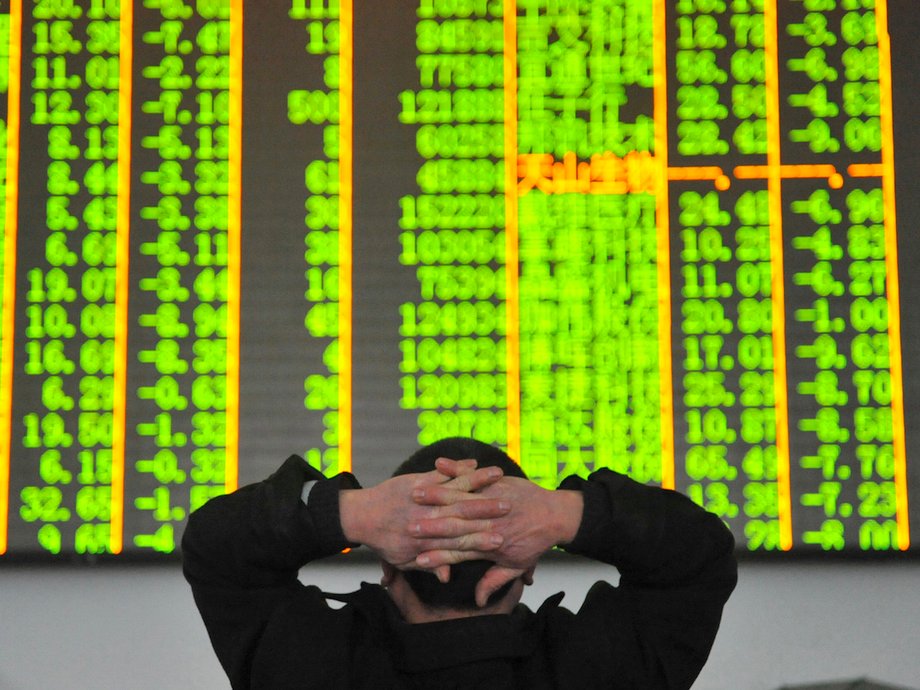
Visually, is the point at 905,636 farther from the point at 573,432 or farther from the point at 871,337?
the point at 573,432

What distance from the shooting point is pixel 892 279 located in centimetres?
138

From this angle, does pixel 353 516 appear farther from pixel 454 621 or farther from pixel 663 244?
pixel 663 244

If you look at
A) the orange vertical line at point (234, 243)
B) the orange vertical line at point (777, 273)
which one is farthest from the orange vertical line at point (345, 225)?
the orange vertical line at point (777, 273)

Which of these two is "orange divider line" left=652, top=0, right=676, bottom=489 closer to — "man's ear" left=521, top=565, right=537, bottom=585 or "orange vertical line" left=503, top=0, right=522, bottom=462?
"orange vertical line" left=503, top=0, right=522, bottom=462

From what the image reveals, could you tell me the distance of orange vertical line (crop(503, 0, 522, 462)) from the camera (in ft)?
4.47

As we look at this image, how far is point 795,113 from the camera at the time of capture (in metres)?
1.41

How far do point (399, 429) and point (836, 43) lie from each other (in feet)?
2.23

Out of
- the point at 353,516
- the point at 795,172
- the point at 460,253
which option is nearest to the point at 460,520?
the point at 353,516

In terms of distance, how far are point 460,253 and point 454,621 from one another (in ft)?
2.27

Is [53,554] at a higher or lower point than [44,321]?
lower

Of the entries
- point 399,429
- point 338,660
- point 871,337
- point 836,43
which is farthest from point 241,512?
point 836,43

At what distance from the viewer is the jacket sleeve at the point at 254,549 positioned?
0.75 m

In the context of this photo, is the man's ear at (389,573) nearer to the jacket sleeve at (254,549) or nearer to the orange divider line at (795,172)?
the jacket sleeve at (254,549)

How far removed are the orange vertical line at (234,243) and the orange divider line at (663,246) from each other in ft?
1.57
